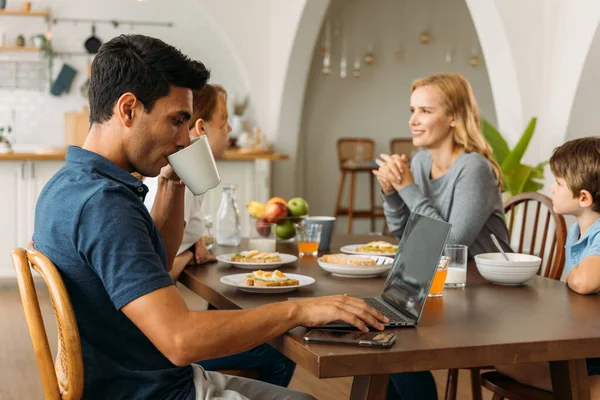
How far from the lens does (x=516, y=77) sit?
417 centimetres

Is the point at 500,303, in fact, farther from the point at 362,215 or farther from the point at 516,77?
the point at 362,215

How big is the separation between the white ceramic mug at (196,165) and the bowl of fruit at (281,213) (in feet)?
2.72

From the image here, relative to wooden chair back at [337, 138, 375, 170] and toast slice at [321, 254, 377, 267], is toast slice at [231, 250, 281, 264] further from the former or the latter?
wooden chair back at [337, 138, 375, 170]

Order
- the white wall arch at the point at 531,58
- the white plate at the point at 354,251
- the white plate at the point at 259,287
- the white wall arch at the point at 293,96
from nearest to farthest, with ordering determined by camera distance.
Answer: the white plate at the point at 259,287 < the white plate at the point at 354,251 < the white wall arch at the point at 531,58 < the white wall arch at the point at 293,96

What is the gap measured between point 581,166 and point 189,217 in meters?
1.05

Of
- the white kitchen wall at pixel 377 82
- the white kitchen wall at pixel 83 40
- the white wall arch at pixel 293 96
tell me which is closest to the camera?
the white wall arch at pixel 293 96

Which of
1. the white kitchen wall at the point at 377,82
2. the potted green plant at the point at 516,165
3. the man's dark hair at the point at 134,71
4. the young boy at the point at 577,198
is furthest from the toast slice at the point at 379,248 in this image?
the white kitchen wall at the point at 377,82

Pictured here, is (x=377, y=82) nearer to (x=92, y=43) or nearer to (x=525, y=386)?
(x=92, y=43)

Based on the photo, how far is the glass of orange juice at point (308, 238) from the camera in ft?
7.73

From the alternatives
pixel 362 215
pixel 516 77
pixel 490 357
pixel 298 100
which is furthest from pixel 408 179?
pixel 362 215

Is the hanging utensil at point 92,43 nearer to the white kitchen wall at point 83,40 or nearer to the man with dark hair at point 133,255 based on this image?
the white kitchen wall at point 83,40

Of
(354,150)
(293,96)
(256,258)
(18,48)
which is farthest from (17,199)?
(256,258)

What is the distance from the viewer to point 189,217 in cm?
228

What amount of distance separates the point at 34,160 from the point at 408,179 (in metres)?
3.70
